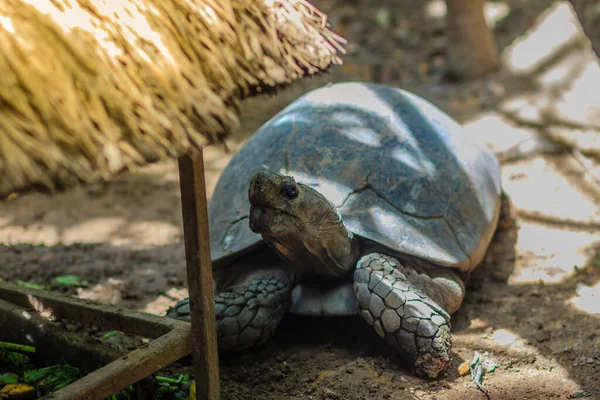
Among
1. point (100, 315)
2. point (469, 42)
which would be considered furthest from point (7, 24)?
point (469, 42)

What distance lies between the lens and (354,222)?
3.12 m

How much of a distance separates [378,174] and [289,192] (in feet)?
2.37

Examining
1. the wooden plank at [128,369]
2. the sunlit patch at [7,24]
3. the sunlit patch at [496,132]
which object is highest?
the sunlit patch at [496,132]

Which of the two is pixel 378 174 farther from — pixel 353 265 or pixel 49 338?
pixel 49 338

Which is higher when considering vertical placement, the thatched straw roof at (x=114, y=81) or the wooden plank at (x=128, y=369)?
the thatched straw roof at (x=114, y=81)

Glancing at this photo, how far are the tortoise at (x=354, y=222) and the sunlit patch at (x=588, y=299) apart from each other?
0.55 m

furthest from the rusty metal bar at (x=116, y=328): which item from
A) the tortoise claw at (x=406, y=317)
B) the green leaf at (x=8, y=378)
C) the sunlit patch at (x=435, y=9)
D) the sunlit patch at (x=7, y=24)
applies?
the sunlit patch at (x=435, y=9)

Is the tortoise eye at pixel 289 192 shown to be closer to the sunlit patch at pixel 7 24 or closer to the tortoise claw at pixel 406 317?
the tortoise claw at pixel 406 317

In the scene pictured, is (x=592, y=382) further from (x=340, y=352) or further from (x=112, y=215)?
(x=112, y=215)

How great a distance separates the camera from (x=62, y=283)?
388 cm

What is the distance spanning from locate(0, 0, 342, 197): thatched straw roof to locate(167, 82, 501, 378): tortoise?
0.77m

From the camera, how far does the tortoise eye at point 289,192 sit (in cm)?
269

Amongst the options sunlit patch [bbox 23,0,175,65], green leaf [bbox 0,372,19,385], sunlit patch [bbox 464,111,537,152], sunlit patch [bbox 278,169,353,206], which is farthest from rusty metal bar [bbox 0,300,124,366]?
sunlit patch [bbox 464,111,537,152]

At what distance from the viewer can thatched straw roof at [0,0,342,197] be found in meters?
1.46
